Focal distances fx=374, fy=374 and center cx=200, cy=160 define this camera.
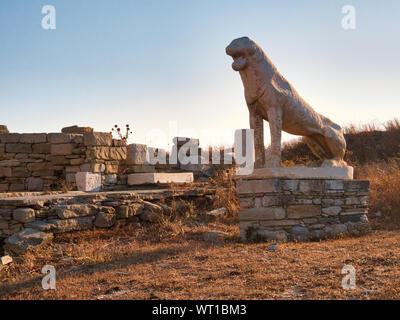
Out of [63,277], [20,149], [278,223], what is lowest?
[63,277]

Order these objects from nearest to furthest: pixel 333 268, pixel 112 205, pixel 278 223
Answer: pixel 333 268, pixel 278 223, pixel 112 205

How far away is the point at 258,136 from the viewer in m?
5.91

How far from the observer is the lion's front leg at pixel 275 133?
5594 millimetres

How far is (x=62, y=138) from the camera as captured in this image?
31.9ft

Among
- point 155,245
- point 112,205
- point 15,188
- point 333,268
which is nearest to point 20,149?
point 15,188

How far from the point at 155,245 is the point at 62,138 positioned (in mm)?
5194

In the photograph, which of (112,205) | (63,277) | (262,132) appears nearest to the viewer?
(63,277)

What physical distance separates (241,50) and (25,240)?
166 inches

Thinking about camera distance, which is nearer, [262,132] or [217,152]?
[262,132]

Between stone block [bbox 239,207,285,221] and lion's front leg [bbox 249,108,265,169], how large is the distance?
2.38 ft

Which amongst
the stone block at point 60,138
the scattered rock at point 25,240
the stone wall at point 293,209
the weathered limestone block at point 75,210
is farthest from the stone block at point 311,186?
the stone block at point 60,138

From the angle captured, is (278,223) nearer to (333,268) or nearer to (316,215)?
(316,215)

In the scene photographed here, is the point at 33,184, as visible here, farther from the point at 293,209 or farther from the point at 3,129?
the point at 293,209

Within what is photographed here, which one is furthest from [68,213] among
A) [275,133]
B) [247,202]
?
[275,133]
